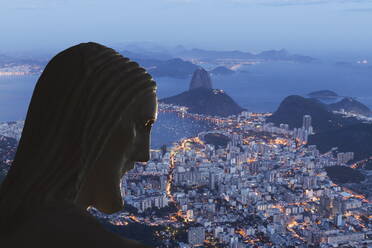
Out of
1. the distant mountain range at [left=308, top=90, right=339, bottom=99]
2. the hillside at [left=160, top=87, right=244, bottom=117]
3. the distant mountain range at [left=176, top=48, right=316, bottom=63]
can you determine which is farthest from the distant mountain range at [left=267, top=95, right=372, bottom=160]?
the distant mountain range at [left=176, top=48, right=316, bottom=63]

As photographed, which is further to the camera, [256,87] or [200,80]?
[256,87]

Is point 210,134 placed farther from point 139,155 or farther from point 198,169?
point 139,155

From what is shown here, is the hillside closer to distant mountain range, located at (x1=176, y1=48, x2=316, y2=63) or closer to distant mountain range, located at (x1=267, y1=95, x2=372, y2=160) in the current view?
distant mountain range, located at (x1=267, y1=95, x2=372, y2=160)

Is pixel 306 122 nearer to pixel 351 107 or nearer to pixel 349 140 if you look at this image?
pixel 349 140

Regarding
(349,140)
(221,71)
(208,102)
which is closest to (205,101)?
(208,102)

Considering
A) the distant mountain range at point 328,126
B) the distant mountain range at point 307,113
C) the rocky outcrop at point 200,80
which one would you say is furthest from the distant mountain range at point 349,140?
the rocky outcrop at point 200,80

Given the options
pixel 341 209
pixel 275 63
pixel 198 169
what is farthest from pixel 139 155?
pixel 275 63
